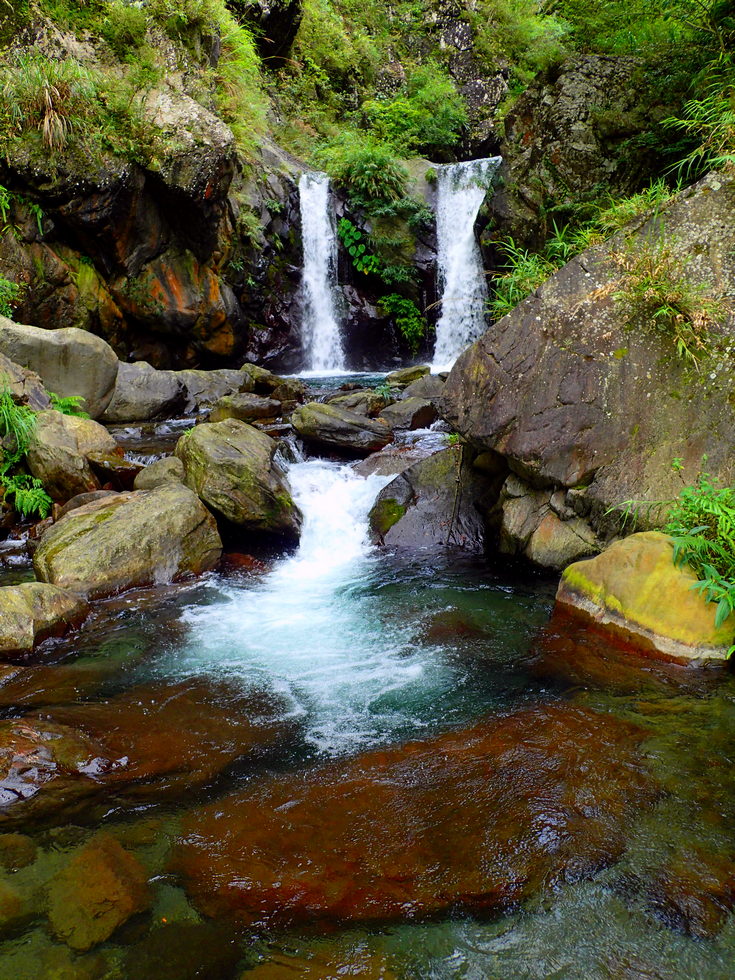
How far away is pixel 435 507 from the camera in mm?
7266

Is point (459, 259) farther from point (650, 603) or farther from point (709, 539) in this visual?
point (650, 603)

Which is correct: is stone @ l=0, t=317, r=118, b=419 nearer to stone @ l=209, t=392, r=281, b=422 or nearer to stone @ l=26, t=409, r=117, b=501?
stone @ l=26, t=409, r=117, b=501

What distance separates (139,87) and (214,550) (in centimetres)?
1038

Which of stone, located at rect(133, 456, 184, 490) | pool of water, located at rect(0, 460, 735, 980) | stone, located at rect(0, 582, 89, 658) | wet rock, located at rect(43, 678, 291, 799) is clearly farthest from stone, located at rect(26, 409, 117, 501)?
wet rock, located at rect(43, 678, 291, 799)

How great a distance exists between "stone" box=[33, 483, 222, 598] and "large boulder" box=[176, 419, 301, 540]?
0.32 meters

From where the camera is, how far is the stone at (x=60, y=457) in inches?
286

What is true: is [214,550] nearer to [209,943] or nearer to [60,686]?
[60,686]

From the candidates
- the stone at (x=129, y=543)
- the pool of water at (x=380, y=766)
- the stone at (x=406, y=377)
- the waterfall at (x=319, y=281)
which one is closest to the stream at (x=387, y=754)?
the pool of water at (x=380, y=766)

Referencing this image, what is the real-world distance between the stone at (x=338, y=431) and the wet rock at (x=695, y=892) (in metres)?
6.82

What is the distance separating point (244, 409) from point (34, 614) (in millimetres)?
5974

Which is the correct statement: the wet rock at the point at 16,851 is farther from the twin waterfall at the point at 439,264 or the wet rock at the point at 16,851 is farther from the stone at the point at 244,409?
the twin waterfall at the point at 439,264

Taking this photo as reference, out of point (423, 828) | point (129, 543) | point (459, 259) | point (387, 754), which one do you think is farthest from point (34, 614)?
point (459, 259)

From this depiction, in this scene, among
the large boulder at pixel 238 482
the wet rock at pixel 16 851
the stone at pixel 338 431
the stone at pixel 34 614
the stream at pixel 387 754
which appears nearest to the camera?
the stream at pixel 387 754

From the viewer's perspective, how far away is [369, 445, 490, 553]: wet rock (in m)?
7.05
